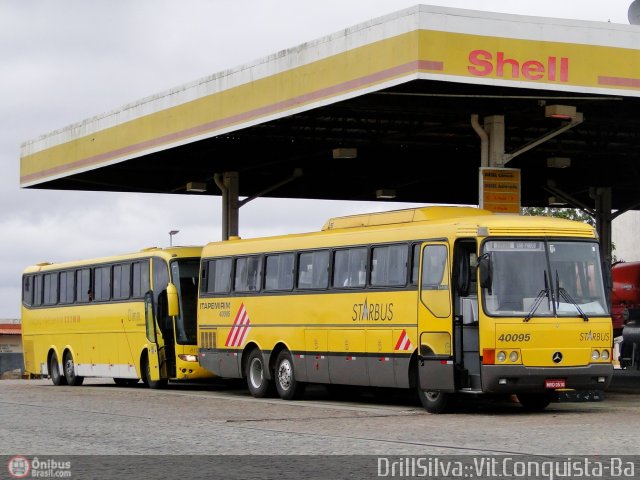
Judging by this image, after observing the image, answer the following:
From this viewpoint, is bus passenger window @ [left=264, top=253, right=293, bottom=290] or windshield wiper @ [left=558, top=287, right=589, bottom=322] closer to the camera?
windshield wiper @ [left=558, top=287, right=589, bottom=322]

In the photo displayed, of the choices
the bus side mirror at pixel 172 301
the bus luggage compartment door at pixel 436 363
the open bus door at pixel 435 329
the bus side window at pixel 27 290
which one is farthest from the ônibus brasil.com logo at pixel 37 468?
the bus side window at pixel 27 290

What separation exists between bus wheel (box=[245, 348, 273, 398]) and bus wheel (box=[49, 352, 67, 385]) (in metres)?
10.7

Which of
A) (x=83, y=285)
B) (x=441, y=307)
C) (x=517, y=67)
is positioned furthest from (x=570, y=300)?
(x=83, y=285)

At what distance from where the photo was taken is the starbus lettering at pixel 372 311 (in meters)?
23.1

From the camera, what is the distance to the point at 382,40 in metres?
24.9

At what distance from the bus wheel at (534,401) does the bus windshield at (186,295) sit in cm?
1032

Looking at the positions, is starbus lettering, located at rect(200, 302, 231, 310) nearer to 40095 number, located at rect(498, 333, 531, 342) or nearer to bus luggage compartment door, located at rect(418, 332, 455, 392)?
bus luggage compartment door, located at rect(418, 332, 455, 392)

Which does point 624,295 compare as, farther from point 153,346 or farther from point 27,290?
point 27,290

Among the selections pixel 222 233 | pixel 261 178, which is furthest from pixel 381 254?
pixel 261 178

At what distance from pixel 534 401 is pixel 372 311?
3078 millimetres

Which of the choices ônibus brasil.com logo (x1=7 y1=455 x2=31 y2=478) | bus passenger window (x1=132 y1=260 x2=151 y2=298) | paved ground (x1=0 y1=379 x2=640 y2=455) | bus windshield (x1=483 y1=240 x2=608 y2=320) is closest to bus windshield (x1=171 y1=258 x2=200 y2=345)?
bus passenger window (x1=132 y1=260 x2=151 y2=298)

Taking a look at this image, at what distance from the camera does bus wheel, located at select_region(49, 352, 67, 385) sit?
3700 cm

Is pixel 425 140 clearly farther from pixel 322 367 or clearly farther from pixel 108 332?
pixel 322 367

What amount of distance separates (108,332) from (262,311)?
792 cm
